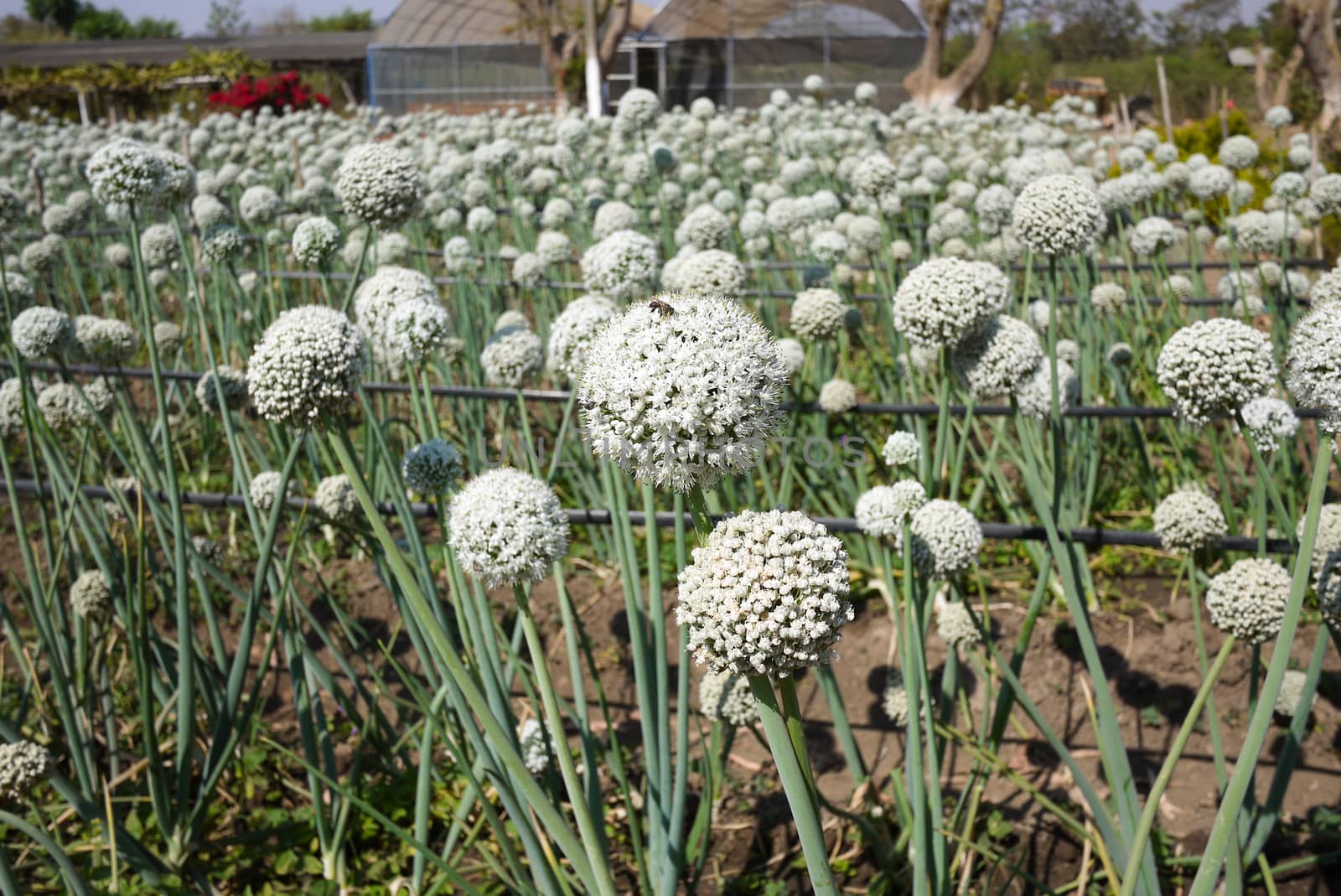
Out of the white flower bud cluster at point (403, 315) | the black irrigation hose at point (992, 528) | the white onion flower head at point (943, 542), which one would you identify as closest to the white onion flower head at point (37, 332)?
the black irrigation hose at point (992, 528)

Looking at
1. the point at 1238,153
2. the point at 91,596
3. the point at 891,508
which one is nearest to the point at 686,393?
the point at 891,508

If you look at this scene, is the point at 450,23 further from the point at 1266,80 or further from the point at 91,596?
the point at 91,596

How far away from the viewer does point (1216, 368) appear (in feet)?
4.52

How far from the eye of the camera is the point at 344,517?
2141 millimetres

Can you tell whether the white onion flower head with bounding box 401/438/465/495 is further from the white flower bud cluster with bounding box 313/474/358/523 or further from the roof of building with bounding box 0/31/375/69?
the roof of building with bounding box 0/31/375/69

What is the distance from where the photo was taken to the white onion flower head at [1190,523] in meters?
1.65

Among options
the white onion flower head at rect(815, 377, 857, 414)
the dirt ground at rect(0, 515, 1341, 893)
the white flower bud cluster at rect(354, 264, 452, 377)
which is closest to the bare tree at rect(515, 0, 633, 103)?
the dirt ground at rect(0, 515, 1341, 893)

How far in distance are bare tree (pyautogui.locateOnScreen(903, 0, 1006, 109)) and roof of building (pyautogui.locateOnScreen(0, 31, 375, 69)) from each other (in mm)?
19333

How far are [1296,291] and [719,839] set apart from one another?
2.94 metres

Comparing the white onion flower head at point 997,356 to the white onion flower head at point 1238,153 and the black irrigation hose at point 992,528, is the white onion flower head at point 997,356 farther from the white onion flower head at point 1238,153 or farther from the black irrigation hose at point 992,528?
the white onion flower head at point 1238,153

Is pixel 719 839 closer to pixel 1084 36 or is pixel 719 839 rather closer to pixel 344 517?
pixel 344 517

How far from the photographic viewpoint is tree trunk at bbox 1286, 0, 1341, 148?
31.1ft

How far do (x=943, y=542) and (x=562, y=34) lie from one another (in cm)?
1904

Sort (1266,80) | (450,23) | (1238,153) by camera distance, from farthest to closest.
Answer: (450,23) → (1266,80) → (1238,153)
